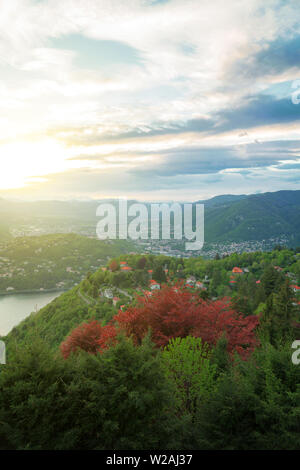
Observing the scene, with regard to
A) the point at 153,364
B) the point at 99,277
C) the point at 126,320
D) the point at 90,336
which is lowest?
the point at 99,277

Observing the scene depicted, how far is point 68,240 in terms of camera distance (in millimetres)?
91375

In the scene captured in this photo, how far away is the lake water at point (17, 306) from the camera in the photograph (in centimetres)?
4153

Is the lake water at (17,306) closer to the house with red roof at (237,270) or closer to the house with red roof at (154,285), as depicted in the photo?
the house with red roof at (154,285)

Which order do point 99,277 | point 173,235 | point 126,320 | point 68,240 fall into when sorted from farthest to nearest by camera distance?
point 173,235, point 68,240, point 99,277, point 126,320

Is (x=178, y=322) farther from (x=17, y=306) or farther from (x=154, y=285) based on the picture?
(x=17, y=306)

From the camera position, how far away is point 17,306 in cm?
5103

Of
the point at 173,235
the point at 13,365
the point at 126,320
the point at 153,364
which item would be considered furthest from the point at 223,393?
the point at 173,235

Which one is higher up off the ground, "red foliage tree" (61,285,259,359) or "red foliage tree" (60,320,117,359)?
"red foliage tree" (61,285,259,359)

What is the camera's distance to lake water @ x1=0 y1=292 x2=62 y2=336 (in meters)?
41.5

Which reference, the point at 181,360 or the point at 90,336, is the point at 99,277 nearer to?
the point at 90,336

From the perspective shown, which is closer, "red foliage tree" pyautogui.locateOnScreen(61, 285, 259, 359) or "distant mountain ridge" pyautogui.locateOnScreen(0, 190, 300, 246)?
"red foliage tree" pyautogui.locateOnScreen(61, 285, 259, 359)

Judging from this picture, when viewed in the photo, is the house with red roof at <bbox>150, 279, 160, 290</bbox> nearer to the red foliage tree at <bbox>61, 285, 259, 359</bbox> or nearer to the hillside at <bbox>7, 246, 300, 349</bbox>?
the hillside at <bbox>7, 246, 300, 349</bbox>

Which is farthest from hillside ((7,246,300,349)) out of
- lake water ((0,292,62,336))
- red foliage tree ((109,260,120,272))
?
lake water ((0,292,62,336))
